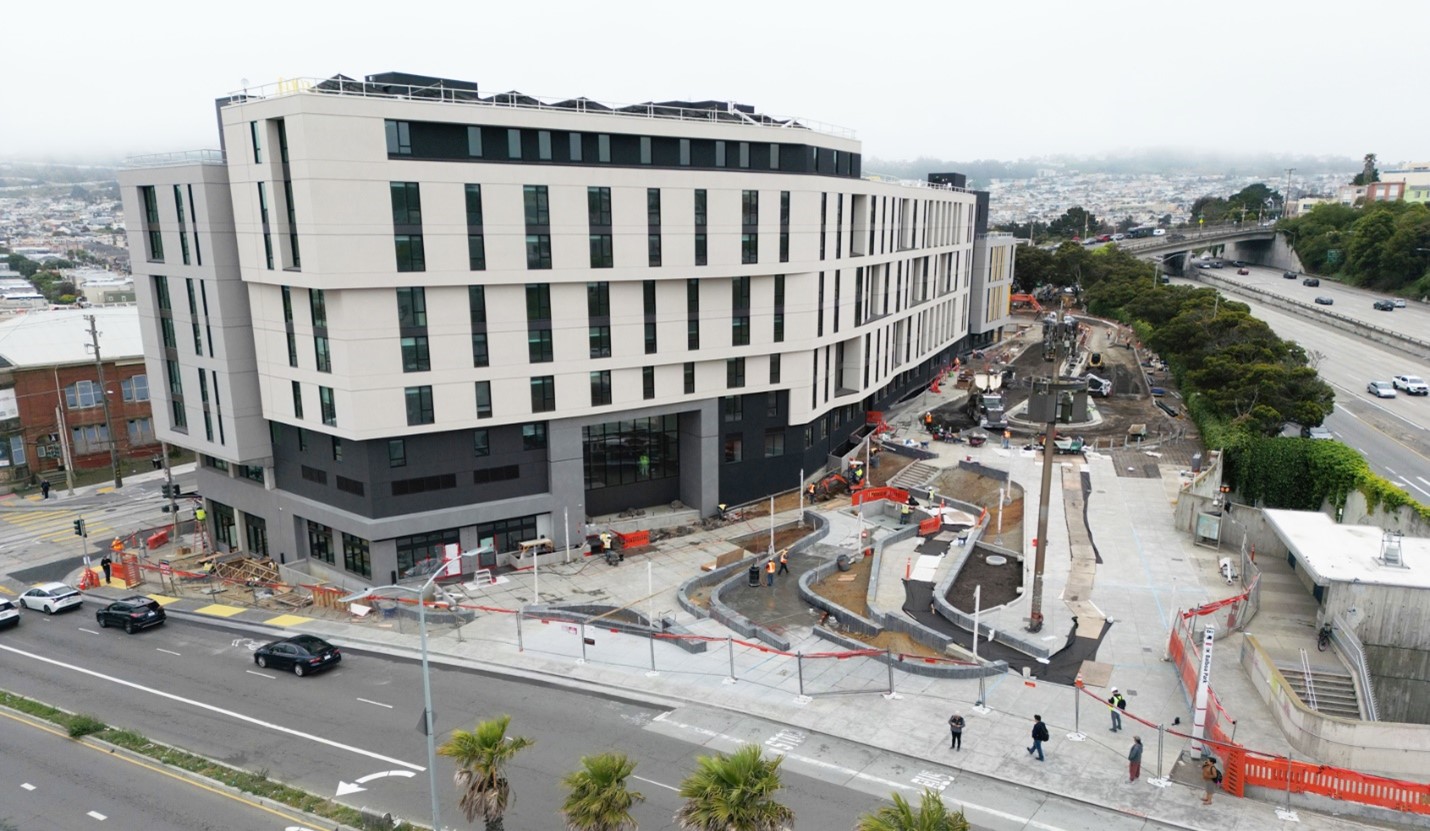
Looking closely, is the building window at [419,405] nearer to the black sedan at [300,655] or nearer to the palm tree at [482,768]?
the black sedan at [300,655]

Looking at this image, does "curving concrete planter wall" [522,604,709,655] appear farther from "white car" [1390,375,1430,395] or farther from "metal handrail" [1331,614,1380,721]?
"white car" [1390,375,1430,395]

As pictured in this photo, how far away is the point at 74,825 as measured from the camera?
23.8 metres

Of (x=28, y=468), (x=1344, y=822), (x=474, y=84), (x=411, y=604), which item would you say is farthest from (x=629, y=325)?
(x=28, y=468)

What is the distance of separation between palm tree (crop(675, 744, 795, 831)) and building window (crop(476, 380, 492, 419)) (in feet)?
98.5

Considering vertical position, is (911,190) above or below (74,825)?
above

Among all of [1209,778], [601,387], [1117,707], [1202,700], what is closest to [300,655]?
[601,387]

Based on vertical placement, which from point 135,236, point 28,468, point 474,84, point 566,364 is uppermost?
point 474,84

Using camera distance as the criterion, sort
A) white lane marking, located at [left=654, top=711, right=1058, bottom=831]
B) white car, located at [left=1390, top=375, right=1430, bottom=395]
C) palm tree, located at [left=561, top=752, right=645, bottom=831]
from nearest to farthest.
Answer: palm tree, located at [left=561, top=752, right=645, bottom=831]
white lane marking, located at [left=654, top=711, right=1058, bottom=831]
white car, located at [left=1390, top=375, right=1430, bottom=395]

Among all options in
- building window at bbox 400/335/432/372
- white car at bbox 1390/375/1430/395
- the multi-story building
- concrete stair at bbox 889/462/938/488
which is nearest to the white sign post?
the multi-story building

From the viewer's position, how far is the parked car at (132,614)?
3831cm

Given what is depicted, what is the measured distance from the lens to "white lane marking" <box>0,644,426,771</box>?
27.2 metres

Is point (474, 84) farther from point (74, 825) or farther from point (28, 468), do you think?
point (28, 468)

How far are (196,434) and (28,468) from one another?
99.7ft

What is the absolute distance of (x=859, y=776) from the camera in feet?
83.5
